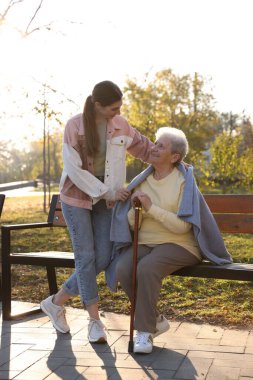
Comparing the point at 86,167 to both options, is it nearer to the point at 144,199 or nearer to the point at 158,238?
the point at 144,199

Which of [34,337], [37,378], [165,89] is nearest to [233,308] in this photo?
[34,337]

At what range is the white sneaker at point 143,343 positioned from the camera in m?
4.22

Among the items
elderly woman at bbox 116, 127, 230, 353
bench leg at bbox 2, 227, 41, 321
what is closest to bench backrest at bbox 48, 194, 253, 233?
elderly woman at bbox 116, 127, 230, 353

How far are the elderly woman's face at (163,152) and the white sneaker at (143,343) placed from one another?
1.15 meters

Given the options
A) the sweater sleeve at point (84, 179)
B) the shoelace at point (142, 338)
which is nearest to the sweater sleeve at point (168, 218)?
the sweater sleeve at point (84, 179)

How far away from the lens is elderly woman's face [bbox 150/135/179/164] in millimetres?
4461

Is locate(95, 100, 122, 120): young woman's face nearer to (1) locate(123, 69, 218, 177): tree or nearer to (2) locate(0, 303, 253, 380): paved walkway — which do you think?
(2) locate(0, 303, 253, 380): paved walkway

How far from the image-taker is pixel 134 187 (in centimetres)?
462

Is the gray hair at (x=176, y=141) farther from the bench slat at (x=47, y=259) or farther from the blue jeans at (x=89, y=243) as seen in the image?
the bench slat at (x=47, y=259)

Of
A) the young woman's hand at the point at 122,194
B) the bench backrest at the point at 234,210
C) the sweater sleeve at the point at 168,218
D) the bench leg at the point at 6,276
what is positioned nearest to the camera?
the sweater sleeve at the point at 168,218

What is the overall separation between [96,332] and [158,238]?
2.56ft

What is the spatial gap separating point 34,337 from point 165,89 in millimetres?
30871

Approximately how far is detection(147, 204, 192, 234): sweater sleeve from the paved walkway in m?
0.81

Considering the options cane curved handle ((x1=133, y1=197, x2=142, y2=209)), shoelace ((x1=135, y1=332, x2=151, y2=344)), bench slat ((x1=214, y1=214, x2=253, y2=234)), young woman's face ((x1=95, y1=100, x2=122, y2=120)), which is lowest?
shoelace ((x1=135, y1=332, x2=151, y2=344))
